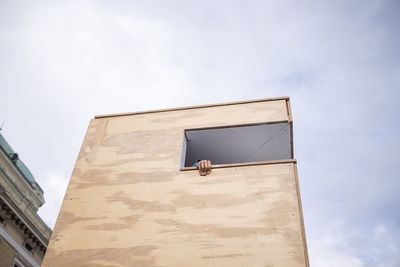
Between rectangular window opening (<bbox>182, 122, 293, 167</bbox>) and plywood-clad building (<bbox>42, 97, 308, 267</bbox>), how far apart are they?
26 mm

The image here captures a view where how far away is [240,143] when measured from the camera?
8.12 metres

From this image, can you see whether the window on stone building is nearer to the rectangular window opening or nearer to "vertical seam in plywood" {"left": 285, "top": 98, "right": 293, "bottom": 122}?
the rectangular window opening

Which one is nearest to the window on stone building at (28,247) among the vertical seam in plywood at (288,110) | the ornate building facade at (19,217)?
the ornate building facade at (19,217)

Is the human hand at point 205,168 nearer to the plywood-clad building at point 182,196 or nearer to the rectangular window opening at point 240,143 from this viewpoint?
the plywood-clad building at point 182,196

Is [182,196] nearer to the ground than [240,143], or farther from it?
nearer to the ground

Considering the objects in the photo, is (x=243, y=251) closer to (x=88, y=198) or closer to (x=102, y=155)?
(x=88, y=198)

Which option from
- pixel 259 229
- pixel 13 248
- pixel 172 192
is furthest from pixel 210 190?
pixel 13 248

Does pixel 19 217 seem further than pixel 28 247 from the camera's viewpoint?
No

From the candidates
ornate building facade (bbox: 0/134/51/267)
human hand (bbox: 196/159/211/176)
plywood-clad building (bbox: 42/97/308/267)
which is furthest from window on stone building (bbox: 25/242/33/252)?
human hand (bbox: 196/159/211/176)

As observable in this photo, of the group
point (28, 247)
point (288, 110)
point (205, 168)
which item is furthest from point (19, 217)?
point (288, 110)

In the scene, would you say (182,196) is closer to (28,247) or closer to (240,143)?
(240,143)

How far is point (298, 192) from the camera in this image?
5.73 m

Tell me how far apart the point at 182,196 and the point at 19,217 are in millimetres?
22398

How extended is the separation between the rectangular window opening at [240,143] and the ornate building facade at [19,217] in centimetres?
1944
